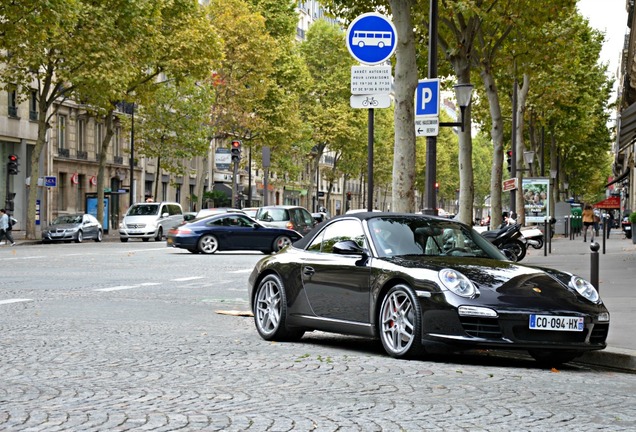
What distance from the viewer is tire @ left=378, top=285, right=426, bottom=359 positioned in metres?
10.1

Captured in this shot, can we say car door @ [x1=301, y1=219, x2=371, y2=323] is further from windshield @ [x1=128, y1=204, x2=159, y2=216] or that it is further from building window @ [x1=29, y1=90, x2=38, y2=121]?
building window @ [x1=29, y1=90, x2=38, y2=121]

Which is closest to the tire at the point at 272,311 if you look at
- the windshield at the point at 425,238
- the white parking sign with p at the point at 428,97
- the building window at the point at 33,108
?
the windshield at the point at 425,238

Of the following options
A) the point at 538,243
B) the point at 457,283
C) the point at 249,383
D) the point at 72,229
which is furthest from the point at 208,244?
the point at 249,383

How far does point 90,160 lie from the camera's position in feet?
233

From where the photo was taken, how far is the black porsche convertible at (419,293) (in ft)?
32.3

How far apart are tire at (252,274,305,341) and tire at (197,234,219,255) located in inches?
953

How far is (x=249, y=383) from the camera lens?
28.3ft

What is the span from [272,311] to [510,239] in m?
22.4

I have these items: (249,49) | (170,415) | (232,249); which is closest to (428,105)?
(170,415)

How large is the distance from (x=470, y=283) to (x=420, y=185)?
144 meters

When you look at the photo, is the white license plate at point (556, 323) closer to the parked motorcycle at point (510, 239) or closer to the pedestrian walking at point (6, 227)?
the parked motorcycle at point (510, 239)

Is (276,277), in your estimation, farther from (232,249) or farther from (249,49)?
(249,49)

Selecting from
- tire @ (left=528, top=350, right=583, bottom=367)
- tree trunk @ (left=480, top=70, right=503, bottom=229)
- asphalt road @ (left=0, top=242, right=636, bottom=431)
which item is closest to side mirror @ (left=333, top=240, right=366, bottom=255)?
asphalt road @ (left=0, top=242, right=636, bottom=431)

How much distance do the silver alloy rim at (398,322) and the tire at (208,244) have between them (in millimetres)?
26169
